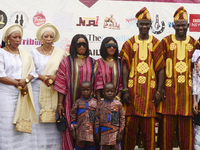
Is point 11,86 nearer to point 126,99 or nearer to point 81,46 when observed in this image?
point 81,46

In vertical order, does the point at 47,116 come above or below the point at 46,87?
below

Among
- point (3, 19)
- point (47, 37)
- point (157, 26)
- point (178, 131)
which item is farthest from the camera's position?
point (157, 26)

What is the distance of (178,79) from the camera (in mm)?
4164

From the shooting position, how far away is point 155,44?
4238 millimetres

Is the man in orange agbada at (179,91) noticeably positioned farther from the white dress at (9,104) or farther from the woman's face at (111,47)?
the white dress at (9,104)

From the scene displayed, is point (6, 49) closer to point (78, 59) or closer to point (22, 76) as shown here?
point (22, 76)

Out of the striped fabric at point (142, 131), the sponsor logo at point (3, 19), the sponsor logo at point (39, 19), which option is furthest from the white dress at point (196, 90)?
A: the sponsor logo at point (3, 19)

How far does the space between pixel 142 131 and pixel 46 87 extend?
1679 mm

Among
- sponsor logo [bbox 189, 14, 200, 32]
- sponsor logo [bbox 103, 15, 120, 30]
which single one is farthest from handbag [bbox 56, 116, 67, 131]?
sponsor logo [bbox 189, 14, 200, 32]

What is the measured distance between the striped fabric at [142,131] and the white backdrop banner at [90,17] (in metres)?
1.87

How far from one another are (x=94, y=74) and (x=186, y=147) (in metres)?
1.84

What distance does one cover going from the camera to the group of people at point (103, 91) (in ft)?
12.9

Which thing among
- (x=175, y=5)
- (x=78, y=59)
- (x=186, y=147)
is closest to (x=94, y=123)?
(x=78, y=59)

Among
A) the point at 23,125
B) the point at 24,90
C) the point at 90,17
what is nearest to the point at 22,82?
the point at 24,90
